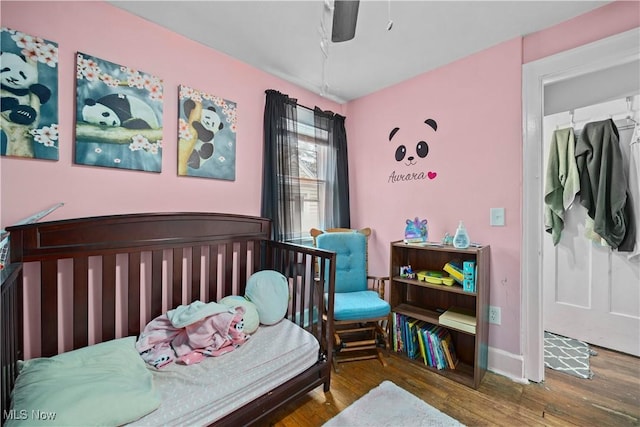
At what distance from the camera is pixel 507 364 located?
189cm

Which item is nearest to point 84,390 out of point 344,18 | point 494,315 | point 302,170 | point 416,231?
point 344,18

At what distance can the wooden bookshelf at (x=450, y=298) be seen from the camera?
179cm

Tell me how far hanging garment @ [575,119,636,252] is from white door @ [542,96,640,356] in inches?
4.5

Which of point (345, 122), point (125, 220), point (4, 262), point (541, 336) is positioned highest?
point (345, 122)

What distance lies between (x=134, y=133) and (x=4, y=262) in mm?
885

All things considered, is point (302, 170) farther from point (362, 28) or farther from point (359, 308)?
point (359, 308)

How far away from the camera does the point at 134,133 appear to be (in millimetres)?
1615

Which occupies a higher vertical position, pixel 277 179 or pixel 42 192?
pixel 277 179

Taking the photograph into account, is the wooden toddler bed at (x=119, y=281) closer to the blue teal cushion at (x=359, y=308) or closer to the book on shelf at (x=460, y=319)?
the blue teal cushion at (x=359, y=308)

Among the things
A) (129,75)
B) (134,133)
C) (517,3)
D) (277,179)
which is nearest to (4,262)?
(134,133)

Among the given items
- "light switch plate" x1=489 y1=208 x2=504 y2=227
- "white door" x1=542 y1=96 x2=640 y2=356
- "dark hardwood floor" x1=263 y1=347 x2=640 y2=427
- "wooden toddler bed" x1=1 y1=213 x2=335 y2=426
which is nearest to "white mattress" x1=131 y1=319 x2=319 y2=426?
"wooden toddler bed" x1=1 y1=213 x2=335 y2=426

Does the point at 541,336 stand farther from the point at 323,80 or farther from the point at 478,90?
the point at 323,80

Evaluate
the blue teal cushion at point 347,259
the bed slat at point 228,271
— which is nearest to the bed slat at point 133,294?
the bed slat at point 228,271

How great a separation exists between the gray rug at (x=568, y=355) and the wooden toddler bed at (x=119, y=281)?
1.80 metres
